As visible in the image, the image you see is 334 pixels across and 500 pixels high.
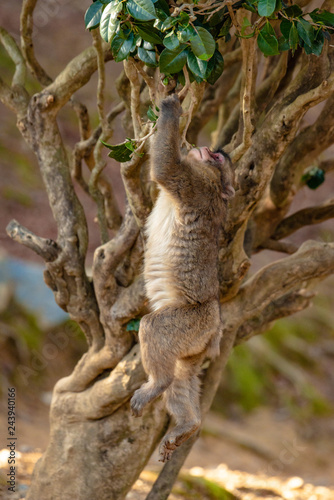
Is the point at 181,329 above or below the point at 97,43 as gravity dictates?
below

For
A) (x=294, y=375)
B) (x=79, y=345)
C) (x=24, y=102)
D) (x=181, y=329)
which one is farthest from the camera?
(x=294, y=375)

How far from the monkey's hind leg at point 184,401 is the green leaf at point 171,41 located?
7.32ft

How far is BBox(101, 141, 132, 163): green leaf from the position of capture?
3.64m

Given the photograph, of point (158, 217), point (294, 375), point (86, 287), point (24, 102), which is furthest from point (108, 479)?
point (294, 375)

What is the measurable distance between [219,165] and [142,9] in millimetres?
1377

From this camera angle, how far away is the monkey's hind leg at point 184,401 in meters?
3.70

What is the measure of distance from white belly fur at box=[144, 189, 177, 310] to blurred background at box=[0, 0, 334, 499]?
280cm

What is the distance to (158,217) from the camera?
13.4 feet

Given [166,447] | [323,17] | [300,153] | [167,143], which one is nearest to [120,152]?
[167,143]

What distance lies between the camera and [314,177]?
5555mm

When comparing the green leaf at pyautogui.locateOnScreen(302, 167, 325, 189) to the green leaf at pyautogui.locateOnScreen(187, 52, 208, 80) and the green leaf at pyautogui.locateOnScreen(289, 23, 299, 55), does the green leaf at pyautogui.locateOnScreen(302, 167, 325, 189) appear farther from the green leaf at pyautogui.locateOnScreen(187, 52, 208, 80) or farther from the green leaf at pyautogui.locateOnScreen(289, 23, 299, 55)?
the green leaf at pyautogui.locateOnScreen(187, 52, 208, 80)

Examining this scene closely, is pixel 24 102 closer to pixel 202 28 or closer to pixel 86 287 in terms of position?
pixel 86 287

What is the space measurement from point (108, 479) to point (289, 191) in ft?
10.4

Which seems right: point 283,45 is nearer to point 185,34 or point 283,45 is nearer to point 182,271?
point 185,34
